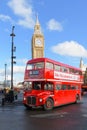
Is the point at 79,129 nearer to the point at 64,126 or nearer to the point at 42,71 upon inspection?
the point at 64,126

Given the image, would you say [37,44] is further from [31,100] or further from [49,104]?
[31,100]

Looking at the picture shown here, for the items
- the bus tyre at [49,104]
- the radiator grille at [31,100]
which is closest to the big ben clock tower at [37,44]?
the bus tyre at [49,104]

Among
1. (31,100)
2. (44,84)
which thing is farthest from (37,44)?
(31,100)

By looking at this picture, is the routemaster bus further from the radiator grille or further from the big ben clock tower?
the big ben clock tower

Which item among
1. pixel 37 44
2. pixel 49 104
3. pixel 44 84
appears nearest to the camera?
pixel 49 104

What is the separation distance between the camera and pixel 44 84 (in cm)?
2466

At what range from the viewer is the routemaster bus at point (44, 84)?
23.6 meters

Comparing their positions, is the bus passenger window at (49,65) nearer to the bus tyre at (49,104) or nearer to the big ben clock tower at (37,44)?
the bus tyre at (49,104)

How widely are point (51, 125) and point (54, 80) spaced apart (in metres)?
11.0

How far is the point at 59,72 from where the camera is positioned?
26.4m

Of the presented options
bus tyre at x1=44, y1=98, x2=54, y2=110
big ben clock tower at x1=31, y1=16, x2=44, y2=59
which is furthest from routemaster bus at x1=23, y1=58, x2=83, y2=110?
big ben clock tower at x1=31, y1=16, x2=44, y2=59

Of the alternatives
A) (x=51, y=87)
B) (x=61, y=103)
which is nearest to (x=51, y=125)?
(x=51, y=87)

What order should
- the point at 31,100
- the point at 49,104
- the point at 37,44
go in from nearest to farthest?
the point at 31,100 → the point at 49,104 → the point at 37,44

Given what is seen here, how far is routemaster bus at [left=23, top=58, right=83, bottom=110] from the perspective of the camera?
2358 centimetres
